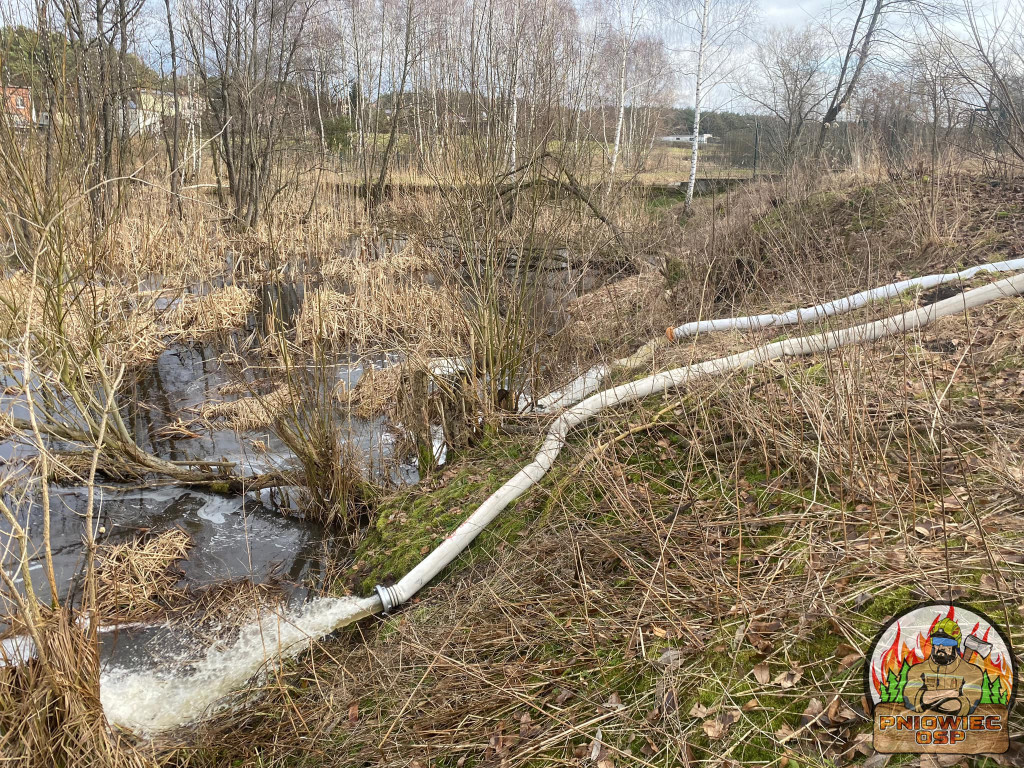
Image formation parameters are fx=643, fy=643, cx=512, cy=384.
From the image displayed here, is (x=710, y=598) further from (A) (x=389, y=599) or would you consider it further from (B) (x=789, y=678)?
(A) (x=389, y=599)

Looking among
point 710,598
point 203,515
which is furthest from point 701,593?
point 203,515

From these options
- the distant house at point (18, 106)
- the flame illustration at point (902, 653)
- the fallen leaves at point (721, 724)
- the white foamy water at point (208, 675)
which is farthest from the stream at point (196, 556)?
the flame illustration at point (902, 653)

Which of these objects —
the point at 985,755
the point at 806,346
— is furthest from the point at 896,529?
the point at 806,346

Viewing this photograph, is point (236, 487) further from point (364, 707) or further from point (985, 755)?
point (985, 755)

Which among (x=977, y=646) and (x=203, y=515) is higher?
(x=977, y=646)

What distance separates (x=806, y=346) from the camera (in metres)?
4.30

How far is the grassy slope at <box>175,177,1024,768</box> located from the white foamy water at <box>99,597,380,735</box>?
160mm

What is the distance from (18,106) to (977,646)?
5.64 metres

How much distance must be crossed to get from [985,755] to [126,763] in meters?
2.89

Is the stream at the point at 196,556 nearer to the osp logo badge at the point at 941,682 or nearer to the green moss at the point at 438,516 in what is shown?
the green moss at the point at 438,516

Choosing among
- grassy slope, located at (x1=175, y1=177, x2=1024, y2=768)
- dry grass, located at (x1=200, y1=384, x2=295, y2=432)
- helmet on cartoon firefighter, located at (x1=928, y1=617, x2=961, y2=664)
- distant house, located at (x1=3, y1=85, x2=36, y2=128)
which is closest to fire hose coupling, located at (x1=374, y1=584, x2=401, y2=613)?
grassy slope, located at (x1=175, y1=177, x2=1024, y2=768)

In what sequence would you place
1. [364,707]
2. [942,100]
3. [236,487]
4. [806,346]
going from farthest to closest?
1. [942,100]
2. [236,487]
3. [806,346]
4. [364,707]

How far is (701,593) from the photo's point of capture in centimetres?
262

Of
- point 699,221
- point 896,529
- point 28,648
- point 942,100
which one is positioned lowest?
point 28,648
